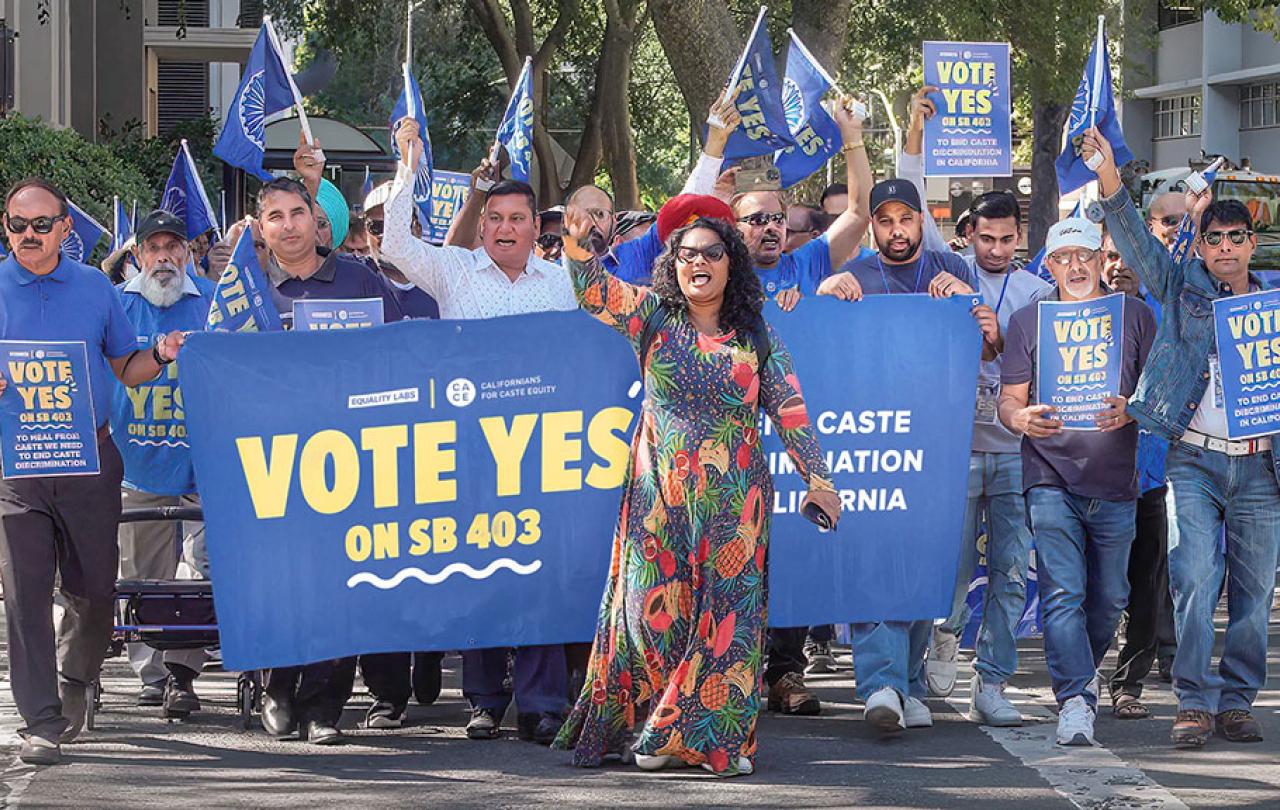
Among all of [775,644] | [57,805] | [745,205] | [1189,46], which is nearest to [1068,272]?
[745,205]

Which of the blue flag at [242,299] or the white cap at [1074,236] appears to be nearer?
the white cap at [1074,236]

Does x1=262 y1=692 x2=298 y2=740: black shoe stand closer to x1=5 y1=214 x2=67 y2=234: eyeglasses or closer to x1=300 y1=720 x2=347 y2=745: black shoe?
x1=300 y1=720 x2=347 y2=745: black shoe

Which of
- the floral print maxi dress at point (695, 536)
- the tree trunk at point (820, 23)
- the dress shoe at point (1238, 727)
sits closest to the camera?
the floral print maxi dress at point (695, 536)

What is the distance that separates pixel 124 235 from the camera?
1299cm

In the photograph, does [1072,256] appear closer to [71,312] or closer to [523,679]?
[523,679]

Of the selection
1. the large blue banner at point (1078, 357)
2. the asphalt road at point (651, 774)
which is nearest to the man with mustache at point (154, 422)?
the asphalt road at point (651, 774)

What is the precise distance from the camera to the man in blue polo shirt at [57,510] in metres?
7.73

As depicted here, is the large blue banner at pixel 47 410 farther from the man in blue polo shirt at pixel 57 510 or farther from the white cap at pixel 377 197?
the white cap at pixel 377 197

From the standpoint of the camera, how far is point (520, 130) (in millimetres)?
10812

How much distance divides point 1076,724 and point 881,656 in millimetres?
795

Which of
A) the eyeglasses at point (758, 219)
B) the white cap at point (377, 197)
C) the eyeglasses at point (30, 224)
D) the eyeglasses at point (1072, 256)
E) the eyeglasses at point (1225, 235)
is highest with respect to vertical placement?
the white cap at point (377, 197)

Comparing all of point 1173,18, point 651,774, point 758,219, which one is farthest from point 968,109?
point 1173,18

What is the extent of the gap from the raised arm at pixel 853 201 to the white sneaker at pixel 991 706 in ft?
6.21

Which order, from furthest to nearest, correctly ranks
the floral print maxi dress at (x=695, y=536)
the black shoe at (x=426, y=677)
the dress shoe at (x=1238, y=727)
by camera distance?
1. the black shoe at (x=426, y=677)
2. the dress shoe at (x=1238, y=727)
3. the floral print maxi dress at (x=695, y=536)
